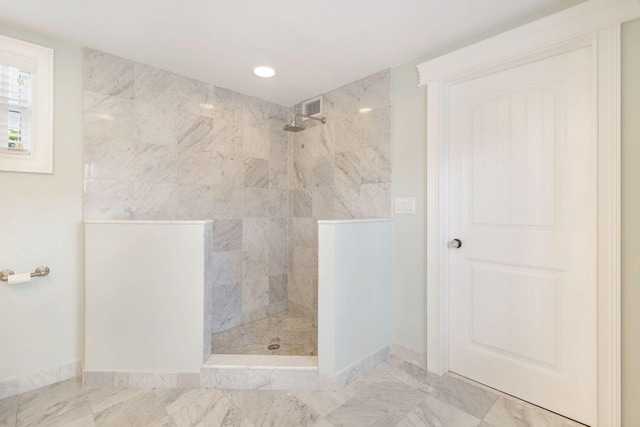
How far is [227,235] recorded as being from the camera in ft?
8.93

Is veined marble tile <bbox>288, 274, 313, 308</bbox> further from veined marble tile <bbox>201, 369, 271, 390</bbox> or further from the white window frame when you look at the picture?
the white window frame

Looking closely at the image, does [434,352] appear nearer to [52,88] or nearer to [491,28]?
[491,28]

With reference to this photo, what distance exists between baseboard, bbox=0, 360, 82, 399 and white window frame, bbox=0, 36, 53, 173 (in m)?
1.29

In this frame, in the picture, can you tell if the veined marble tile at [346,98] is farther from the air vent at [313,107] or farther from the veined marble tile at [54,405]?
the veined marble tile at [54,405]

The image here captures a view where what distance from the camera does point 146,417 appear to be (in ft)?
5.13

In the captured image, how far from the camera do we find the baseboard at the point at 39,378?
1.73 metres

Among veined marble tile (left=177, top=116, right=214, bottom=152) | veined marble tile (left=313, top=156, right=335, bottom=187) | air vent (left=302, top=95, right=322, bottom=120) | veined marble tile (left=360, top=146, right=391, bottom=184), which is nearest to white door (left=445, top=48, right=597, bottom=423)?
veined marble tile (left=360, top=146, right=391, bottom=184)

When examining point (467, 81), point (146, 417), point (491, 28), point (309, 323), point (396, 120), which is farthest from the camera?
point (309, 323)

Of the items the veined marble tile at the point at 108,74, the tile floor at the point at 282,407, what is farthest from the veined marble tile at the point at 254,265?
the veined marble tile at the point at 108,74

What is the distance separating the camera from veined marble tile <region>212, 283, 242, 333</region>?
8.62 ft

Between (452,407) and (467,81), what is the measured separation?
205cm

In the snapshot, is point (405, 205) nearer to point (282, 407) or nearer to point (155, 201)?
point (282, 407)

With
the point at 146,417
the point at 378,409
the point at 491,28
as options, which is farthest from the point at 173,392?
the point at 491,28

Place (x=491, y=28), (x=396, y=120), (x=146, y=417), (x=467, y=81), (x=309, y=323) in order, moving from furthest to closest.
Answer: (x=309, y=323) → (x=396, y=120) → (x=467, y=81) → (x=491, y=28) → (x=146, y=417)
